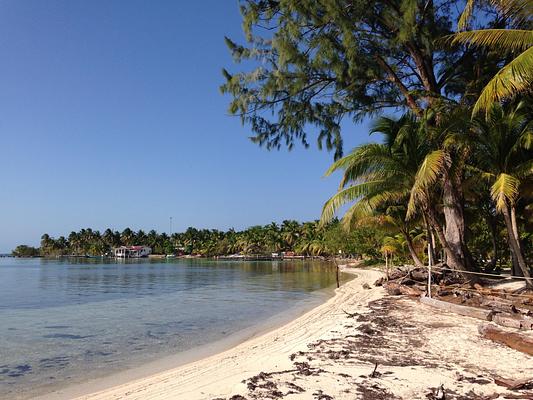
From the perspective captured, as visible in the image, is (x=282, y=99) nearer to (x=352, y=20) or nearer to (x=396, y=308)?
(x=352, y=20)

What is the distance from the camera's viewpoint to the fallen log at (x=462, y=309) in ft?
31.9

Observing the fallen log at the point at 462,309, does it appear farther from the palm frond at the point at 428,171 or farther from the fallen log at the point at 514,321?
the palm frond at the point at 428,171

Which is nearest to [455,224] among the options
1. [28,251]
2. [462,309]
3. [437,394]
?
[462,309]

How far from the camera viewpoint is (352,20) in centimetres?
1284

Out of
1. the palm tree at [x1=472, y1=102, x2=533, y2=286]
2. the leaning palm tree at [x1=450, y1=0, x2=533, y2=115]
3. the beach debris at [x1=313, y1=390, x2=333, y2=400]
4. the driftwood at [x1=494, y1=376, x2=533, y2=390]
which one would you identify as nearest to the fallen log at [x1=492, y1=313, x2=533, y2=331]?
the palm tree at [x1=472, y1=102, x2=533, y2=286]

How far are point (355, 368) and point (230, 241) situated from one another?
120m

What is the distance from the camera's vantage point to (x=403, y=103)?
1563cm

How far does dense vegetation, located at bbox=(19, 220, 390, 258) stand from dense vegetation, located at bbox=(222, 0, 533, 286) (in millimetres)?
31276

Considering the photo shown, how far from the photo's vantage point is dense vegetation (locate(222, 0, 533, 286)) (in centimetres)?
1205

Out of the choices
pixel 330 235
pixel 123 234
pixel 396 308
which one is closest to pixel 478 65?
pixel 396 308

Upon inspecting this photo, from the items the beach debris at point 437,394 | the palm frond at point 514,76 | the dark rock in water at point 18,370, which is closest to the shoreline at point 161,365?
the dark rock in water at point 18,370

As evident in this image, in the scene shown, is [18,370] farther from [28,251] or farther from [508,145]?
[28,251]

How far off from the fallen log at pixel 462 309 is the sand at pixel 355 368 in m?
0.48

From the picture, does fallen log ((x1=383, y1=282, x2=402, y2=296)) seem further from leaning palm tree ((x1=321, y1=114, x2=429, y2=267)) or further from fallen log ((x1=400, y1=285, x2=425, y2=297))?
leaning palm tree ((x1=321, y1=114, x2=429, y2=267))
